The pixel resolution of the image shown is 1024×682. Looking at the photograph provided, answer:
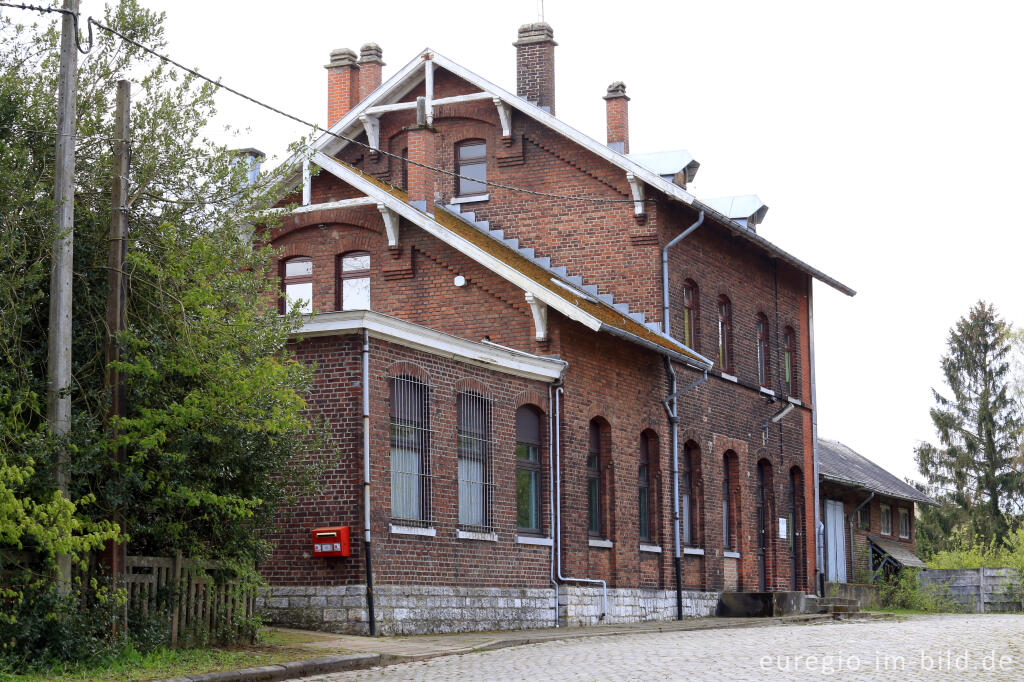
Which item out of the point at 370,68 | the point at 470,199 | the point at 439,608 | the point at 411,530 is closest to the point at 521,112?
the point at 470,199

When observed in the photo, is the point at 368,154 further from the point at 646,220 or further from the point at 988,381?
the point at 988,381

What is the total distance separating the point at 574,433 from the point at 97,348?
10.2m

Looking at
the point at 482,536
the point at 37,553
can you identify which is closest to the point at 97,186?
the point at 37,553

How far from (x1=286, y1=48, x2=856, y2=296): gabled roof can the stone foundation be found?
24.4 feet

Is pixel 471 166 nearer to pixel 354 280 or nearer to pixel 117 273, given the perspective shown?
pixel 354 280

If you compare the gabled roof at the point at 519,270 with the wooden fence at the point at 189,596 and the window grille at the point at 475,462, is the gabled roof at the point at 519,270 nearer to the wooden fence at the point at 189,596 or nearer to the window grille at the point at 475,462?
the window grille at the point at 475,462

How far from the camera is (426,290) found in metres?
24.5

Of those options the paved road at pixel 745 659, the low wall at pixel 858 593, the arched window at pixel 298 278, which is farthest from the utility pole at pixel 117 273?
the low wall at pixel 858 593

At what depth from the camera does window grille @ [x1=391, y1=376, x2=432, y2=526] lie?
18969 millimetres

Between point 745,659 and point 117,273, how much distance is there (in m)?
7.53

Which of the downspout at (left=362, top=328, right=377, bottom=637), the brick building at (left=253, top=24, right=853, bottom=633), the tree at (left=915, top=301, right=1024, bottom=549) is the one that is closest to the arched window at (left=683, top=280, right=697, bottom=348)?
the brick building at (left=253, top=24, right=853, bottom=633)

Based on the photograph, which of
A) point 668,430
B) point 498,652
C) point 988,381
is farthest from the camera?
point 988,381

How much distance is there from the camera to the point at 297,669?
1381 cm

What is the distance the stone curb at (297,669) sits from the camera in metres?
12.8
